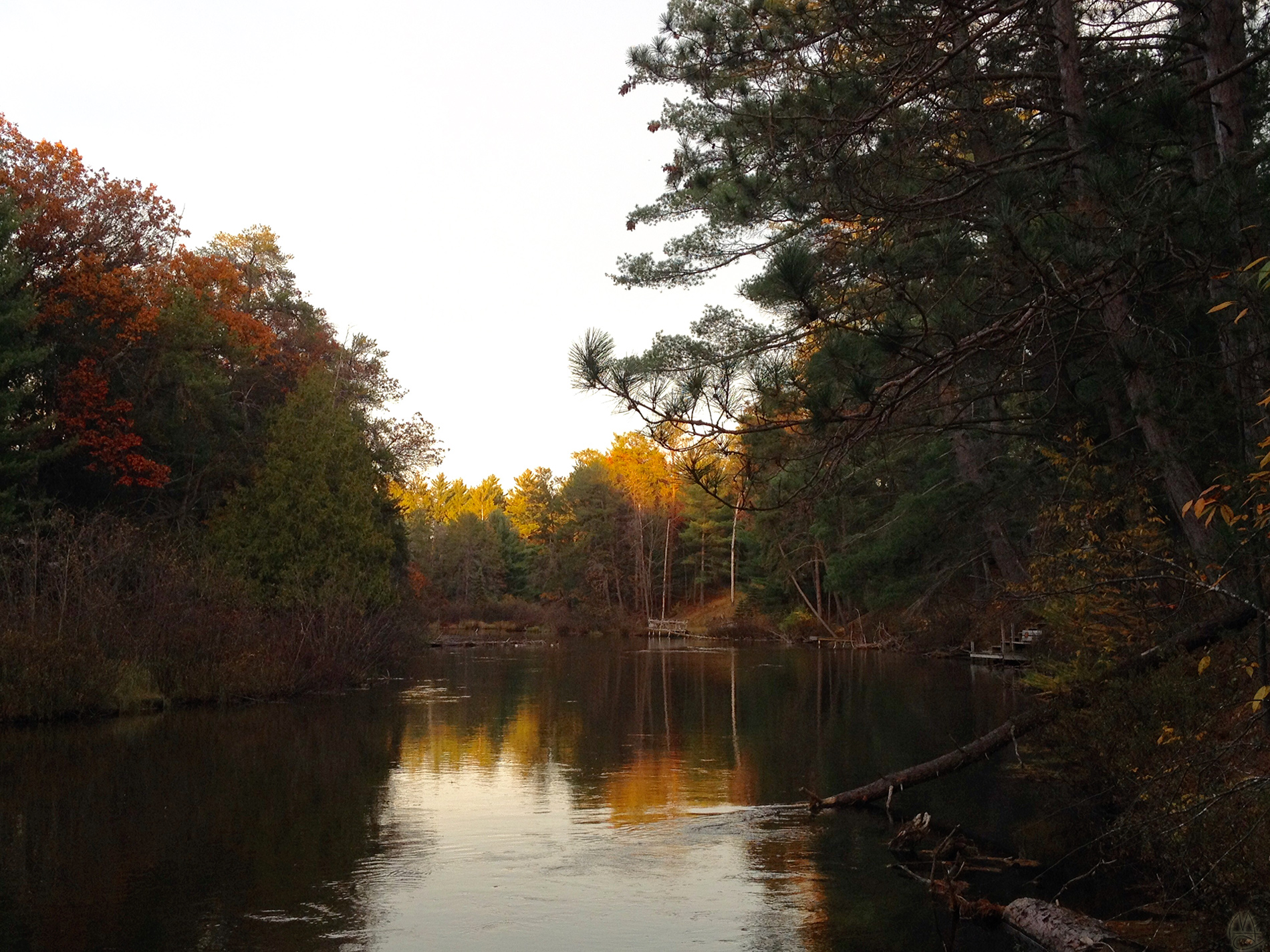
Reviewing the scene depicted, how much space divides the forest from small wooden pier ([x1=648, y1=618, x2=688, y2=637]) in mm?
34380

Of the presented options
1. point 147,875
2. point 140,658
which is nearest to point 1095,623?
point 147,875

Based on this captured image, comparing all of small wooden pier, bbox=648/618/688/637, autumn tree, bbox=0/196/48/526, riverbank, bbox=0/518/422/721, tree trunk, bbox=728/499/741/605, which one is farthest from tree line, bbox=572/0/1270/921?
tree trunk, bbox=728/499/741/605

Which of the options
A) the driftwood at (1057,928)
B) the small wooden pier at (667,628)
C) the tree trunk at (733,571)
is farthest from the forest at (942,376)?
the tree trunk at (733,571)

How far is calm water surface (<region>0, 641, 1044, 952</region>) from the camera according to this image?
805 centimetres

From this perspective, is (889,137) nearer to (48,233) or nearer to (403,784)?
(403,784)

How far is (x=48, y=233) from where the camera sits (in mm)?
28812

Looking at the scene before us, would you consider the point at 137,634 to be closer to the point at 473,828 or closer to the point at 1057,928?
the point at 473,828

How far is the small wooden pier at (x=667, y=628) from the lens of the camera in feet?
209

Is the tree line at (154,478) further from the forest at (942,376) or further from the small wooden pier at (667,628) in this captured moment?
the small wooden pier at (667,628)

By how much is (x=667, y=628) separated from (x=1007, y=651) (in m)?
34.0

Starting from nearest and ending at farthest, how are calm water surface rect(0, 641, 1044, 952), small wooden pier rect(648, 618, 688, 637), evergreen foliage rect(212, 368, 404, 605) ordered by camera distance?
calm water surface rect(0, 641, 1044, 952)
evergreen foliage rect(212, 368, 404, 605)
small wooden pier rect(648, 618, 688, 637)

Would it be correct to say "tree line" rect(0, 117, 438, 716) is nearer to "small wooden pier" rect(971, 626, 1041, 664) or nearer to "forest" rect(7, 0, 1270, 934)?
"forest" rect(7, 0, 1270, 934)

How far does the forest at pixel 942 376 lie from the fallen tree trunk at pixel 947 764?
354 millimetres

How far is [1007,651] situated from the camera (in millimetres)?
32281
